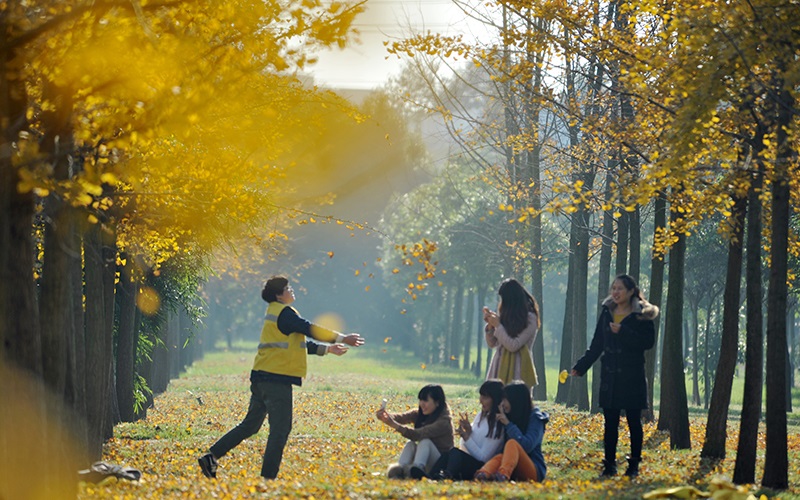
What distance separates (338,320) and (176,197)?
8476cm

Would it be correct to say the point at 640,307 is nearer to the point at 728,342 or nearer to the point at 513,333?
the point at 513,333

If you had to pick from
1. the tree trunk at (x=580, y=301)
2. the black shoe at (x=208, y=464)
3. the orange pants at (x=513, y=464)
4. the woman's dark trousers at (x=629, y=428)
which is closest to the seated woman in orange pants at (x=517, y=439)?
the orange pants at (x=513, y=464)

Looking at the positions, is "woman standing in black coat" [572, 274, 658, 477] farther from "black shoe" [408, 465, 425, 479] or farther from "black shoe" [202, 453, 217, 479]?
"black shoe" [202, 453, 217, 479]

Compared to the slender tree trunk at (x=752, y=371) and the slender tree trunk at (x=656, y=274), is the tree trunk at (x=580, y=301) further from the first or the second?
the slender tree trunk at (x=752, y=371)

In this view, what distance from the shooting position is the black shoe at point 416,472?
434 inches

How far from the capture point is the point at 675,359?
51.3 ft

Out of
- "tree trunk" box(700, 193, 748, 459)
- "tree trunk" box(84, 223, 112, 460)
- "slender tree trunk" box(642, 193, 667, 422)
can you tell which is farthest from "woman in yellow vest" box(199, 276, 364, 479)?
"slender tree trunk" box(642, 193, 667, 422)

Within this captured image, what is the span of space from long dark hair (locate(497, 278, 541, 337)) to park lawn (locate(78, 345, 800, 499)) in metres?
1.56

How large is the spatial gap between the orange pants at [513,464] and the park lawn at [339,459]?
0.75 feet

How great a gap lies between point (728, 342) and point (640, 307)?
8.42ft

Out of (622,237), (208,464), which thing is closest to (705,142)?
(208,464)

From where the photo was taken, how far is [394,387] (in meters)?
38.0

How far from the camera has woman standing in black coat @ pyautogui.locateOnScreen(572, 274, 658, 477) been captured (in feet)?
36.3

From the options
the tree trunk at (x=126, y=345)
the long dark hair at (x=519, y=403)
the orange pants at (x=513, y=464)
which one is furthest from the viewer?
the tree trunk at (x=126, y=345)
